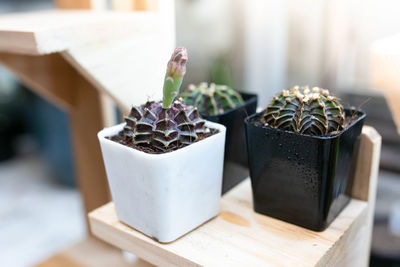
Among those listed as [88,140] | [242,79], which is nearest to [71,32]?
[88,140]

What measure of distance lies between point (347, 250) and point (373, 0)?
132cm

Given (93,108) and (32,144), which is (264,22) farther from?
(32,144)

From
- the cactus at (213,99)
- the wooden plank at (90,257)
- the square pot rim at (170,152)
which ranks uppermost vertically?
the cactus at (213,99)

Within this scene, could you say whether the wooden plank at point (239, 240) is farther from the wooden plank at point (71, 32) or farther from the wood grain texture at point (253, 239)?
the wooden plank at point (71, 32)

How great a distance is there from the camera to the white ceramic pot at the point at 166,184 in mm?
452

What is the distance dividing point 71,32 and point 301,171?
374 millimetres

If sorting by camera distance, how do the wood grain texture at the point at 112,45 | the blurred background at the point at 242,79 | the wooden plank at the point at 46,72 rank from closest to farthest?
the wood grain texture at the point at 112,45 < the wooden plank at the point at 46,72 < the blurred background at the point at 242,79

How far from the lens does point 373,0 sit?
1.55m

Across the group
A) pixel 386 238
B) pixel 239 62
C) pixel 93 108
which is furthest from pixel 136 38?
pixel 239 62

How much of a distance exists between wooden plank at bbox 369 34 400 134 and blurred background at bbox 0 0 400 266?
0.78 meters

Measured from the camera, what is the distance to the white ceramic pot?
0.45 meters

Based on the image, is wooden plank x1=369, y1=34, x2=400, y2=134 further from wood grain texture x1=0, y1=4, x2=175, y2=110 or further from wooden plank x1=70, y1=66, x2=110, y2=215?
wooden plank x1=70, y1=66, x2=110, y2=215

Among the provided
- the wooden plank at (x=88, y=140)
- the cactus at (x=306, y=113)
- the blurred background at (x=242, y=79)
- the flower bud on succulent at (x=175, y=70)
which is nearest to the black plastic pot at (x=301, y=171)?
the cactus at (x=306, y=113)

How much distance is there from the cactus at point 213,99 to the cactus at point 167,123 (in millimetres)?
90
